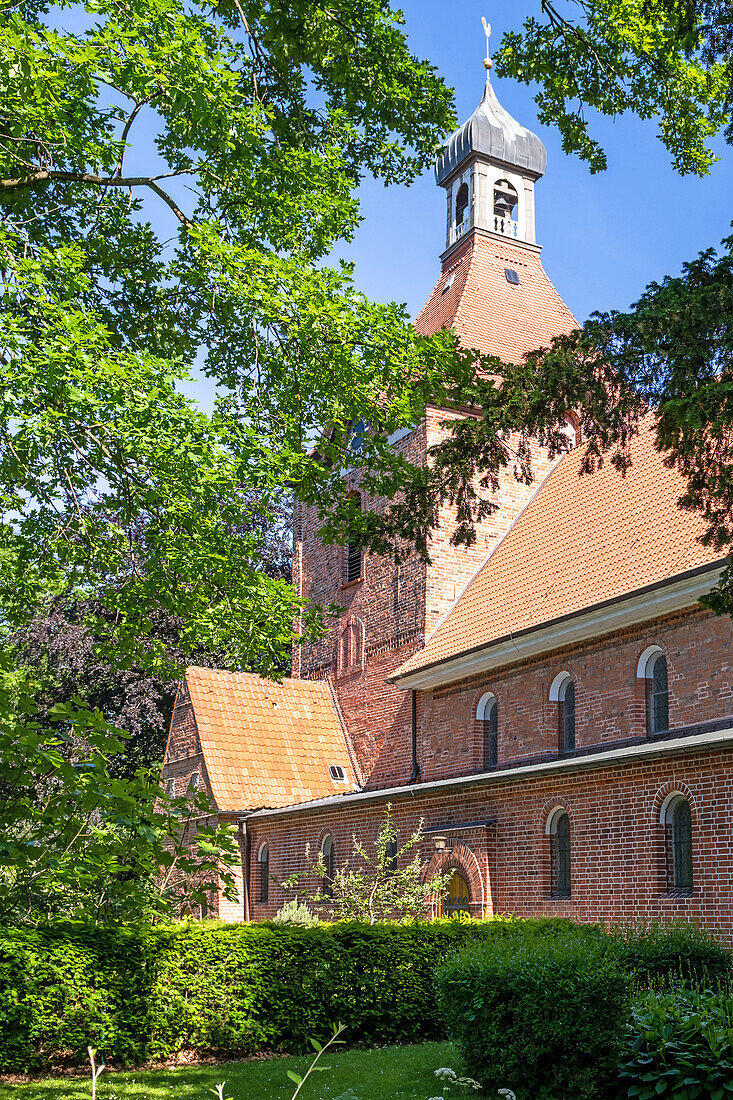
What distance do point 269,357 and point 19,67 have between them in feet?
12.1

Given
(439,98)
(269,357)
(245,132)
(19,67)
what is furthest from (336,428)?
(19,67)

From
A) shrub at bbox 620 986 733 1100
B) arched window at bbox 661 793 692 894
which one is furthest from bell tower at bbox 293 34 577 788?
shrub at bbox 620 986 733 1100

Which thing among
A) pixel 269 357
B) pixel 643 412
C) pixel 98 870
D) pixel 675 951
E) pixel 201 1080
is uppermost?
pixel 269 357

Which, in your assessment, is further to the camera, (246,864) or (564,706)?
(246,864)

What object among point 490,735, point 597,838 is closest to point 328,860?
point 490,735

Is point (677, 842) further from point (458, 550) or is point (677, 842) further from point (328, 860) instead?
point (458, 550)

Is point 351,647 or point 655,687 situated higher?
point 351,647

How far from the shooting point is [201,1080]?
31.5 ft

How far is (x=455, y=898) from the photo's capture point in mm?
17984

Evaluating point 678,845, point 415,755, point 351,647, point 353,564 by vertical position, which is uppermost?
point 353,564

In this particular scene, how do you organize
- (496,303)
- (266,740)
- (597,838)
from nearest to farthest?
(597,838) < (266,740) < (496,303)

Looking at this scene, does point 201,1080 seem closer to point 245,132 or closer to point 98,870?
point 98,870

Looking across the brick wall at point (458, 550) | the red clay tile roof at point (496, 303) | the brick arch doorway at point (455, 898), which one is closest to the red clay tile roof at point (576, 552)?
the brick wall at point (458, 550)

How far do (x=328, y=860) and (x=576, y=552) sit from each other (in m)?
8.52
